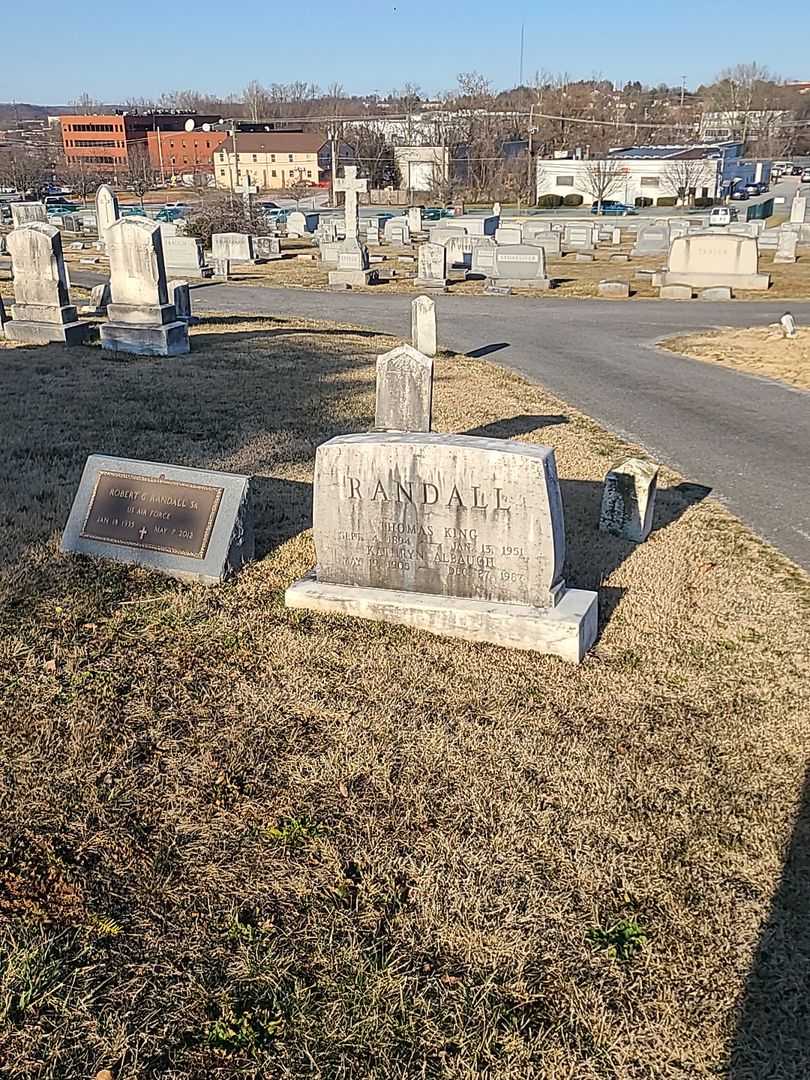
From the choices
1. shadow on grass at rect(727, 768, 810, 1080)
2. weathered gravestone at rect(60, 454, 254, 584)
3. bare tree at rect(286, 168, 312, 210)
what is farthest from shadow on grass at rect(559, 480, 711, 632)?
bare tree at rect(286, 168, 312, 210)

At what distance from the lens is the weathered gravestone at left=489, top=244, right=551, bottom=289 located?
26516mm

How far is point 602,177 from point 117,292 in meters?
51.2

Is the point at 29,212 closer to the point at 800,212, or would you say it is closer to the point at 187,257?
the point at 187,257

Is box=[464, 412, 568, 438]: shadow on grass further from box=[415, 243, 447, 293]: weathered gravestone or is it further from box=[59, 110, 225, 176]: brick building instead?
box=[59, 110, 225, 176]: brick building

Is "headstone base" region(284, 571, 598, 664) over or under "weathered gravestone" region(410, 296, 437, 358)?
under

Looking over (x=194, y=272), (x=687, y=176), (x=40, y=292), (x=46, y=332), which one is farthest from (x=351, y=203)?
(x=687, y=176)

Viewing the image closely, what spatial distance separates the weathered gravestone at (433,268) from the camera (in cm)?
2619

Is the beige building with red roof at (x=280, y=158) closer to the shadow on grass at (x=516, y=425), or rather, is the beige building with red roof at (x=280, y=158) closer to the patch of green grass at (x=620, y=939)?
the shadow on grass at (x=516, y=425)

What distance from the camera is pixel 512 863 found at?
3660mm

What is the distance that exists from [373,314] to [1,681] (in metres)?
18.2

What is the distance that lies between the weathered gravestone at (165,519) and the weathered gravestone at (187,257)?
23846 mm

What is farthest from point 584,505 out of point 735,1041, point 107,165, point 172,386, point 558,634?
point 107,165

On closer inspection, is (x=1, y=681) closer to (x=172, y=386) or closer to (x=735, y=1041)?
(x=735, y=1041)

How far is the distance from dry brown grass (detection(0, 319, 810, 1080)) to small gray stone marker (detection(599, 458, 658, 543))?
1.99 feet
